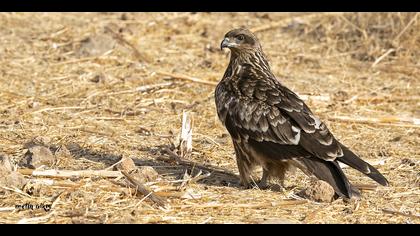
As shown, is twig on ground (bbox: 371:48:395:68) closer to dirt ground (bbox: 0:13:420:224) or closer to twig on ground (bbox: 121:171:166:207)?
dirt ground (bbox: 0:13:420:224)

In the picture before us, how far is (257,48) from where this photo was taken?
28.0 ft

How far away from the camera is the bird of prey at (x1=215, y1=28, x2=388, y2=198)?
7.17m

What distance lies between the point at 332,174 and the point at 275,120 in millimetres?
679

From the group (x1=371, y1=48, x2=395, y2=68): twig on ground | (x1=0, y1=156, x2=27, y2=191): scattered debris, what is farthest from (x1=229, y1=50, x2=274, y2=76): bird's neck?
(x1=371, y1=48, x2=395, y2=68): twig on ground

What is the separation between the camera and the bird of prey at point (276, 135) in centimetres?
717

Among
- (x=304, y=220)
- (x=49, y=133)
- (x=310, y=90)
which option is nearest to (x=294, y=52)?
(x=310, y=90)

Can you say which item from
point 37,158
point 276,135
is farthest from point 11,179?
point 276,135

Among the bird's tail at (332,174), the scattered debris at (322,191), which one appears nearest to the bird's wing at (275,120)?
the bird's tail at (332,174)

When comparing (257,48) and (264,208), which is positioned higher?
(257,48)

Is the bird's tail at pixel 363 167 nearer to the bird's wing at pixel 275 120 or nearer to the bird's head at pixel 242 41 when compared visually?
the bird's wing at pixel 275 120

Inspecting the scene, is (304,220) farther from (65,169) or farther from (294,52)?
(294,52)

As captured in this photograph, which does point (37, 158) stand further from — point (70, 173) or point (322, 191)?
point (322, 191)

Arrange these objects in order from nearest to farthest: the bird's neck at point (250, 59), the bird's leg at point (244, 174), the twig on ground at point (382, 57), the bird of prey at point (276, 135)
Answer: the bird of prey at point (276, 135)
the bird's leg at point (244, 174)
the bird's neck at point (250, 59)
the twig on ground at point (382, 57)

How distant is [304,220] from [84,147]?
111 inches
